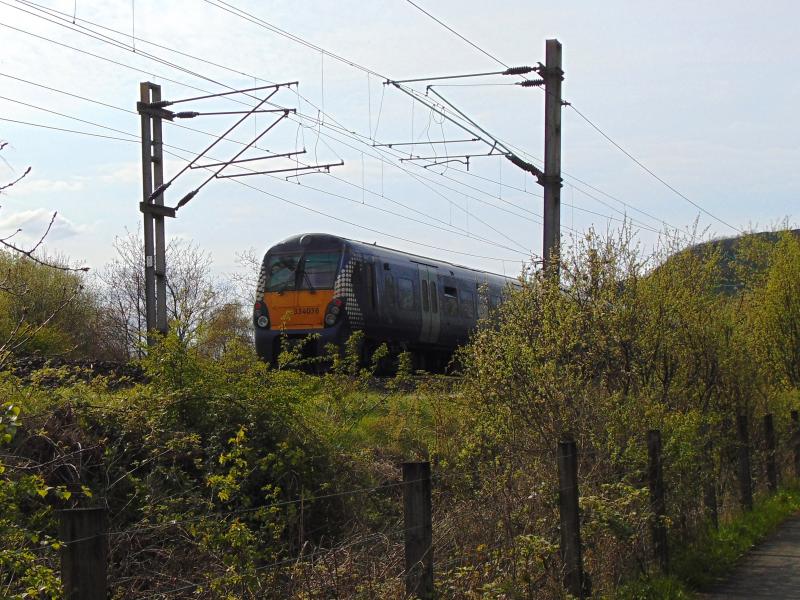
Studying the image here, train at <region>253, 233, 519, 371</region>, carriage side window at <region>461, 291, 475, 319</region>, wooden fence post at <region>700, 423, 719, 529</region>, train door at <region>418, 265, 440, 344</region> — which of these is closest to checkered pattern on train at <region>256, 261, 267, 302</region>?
train at <region>253, 233, 519, 371</region>

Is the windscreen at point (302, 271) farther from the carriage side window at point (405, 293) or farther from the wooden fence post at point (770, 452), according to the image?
the wooden fence post at point (770, 452)

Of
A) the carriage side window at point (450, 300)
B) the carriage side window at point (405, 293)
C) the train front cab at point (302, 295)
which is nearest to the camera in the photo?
the train front cab at point (302, 295)

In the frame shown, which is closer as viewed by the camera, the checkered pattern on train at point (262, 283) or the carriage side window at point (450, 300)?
the checkered pattern on train at point (262, 283)

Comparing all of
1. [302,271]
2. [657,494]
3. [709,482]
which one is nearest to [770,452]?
[709,482]

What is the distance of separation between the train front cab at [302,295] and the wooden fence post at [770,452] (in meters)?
11.0

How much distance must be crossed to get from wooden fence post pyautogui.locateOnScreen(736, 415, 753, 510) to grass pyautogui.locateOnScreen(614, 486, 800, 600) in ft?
0.62

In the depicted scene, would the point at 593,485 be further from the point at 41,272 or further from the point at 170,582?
the point at 41,272

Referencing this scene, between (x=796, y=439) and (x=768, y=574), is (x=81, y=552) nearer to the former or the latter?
(x=768, y=574)

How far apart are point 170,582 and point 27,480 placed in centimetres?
220

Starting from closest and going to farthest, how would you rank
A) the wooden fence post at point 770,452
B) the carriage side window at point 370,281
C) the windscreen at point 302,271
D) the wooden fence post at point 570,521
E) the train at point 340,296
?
the wooden fence post at point 570,521, the wooden fence post at point 770,452, the train at point 340,296, the windscreen at point 302,271, the carriage side window at point 370,281

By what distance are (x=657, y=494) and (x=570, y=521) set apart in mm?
1742

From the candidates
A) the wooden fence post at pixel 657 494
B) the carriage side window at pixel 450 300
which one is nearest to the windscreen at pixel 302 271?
the carriage side window at pixel 450 300

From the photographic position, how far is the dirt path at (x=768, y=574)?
344 inches

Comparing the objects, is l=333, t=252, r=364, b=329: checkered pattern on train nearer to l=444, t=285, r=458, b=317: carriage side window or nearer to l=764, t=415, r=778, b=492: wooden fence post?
l=444, t=285, r=458, b=317: carriage side window
